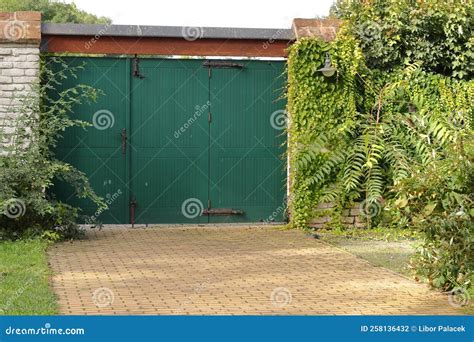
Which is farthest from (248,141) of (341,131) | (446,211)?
(446,211)

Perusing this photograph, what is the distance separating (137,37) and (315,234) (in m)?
4.31

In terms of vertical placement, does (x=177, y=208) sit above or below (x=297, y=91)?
below

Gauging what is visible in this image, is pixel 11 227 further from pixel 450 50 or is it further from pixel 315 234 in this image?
pixel 450 50

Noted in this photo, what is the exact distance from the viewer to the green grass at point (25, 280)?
27.7 feet

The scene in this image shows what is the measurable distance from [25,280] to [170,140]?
5.96 metres

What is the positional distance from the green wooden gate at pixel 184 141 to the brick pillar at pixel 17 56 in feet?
2.63

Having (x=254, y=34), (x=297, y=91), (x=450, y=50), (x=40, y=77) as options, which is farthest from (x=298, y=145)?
(x=40, y=77)

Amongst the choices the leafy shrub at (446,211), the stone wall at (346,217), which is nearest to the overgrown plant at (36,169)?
the stone wall at (346,217)

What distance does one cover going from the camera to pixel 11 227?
44.3ft

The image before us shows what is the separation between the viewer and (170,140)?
15.6 meters

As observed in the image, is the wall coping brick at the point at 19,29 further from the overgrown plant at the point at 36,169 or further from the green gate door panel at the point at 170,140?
the green gate door panel at the point at 170,140

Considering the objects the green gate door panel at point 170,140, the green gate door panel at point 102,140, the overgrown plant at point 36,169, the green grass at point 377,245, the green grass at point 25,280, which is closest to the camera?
the green grass at point 25,280

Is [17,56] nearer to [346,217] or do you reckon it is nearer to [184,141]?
[184,141]

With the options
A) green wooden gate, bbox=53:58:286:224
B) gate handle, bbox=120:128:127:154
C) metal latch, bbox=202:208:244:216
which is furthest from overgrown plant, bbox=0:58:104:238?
metal latch, bbox=202:208:244:216
